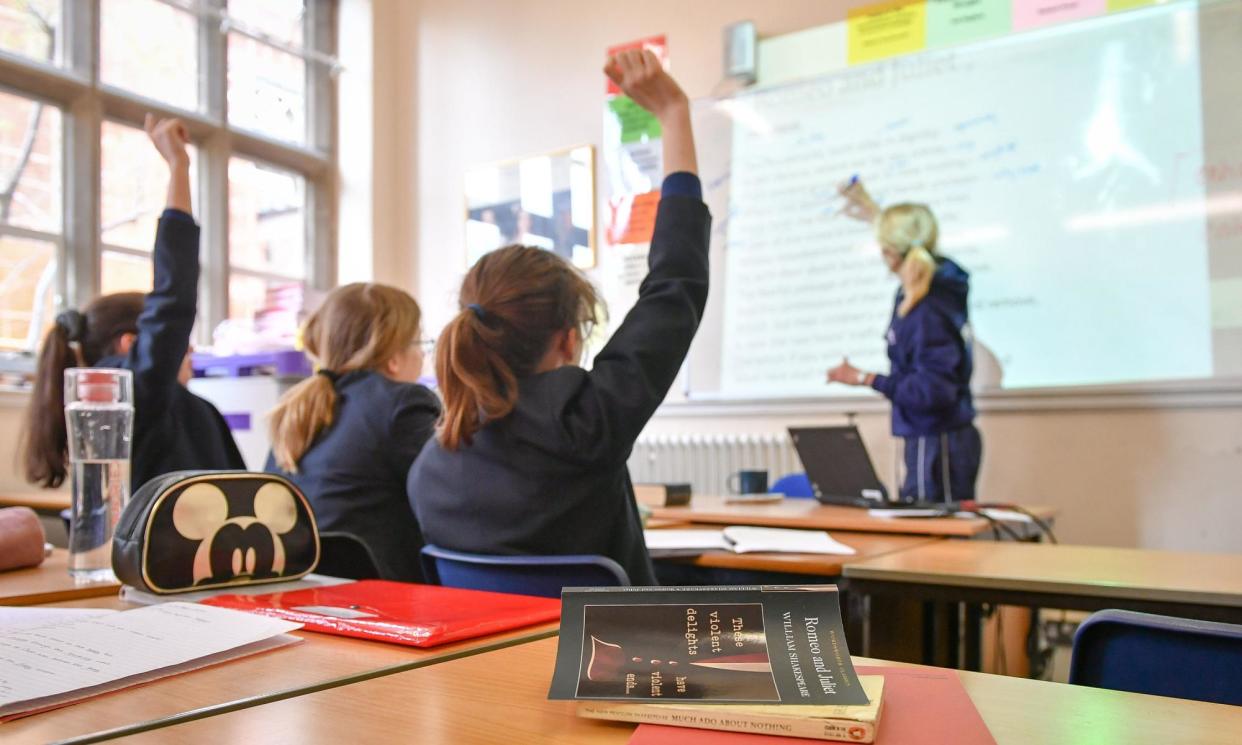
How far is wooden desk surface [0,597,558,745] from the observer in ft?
1.93

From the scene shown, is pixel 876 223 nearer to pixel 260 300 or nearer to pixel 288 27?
pixel 260 300

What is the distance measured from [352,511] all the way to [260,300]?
11.9 ft

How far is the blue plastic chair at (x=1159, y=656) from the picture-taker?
2.86 feet

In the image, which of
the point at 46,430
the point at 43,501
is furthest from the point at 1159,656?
the point at 43,501

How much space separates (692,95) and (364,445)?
10.4 ft

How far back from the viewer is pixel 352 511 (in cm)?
182

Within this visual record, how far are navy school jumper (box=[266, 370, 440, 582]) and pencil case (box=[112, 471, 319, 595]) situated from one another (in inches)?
25.7

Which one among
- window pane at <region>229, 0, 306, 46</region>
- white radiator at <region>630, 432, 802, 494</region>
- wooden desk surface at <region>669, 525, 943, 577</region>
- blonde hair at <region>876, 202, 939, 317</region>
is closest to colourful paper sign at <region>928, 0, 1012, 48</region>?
blonde hair at <region>876, 202, 939, 317</region>

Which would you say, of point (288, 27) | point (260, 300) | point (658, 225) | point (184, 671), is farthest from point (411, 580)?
point (288, 27)

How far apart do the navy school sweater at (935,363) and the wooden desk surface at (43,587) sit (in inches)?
99.9

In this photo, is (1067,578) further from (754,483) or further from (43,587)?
(754,483)

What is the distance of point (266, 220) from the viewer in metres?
5.20

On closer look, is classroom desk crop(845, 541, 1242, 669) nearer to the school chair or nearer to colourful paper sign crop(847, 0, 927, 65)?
the school chair

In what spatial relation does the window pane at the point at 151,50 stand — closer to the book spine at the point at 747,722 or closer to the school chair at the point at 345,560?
the school chair at the point at 345,560
